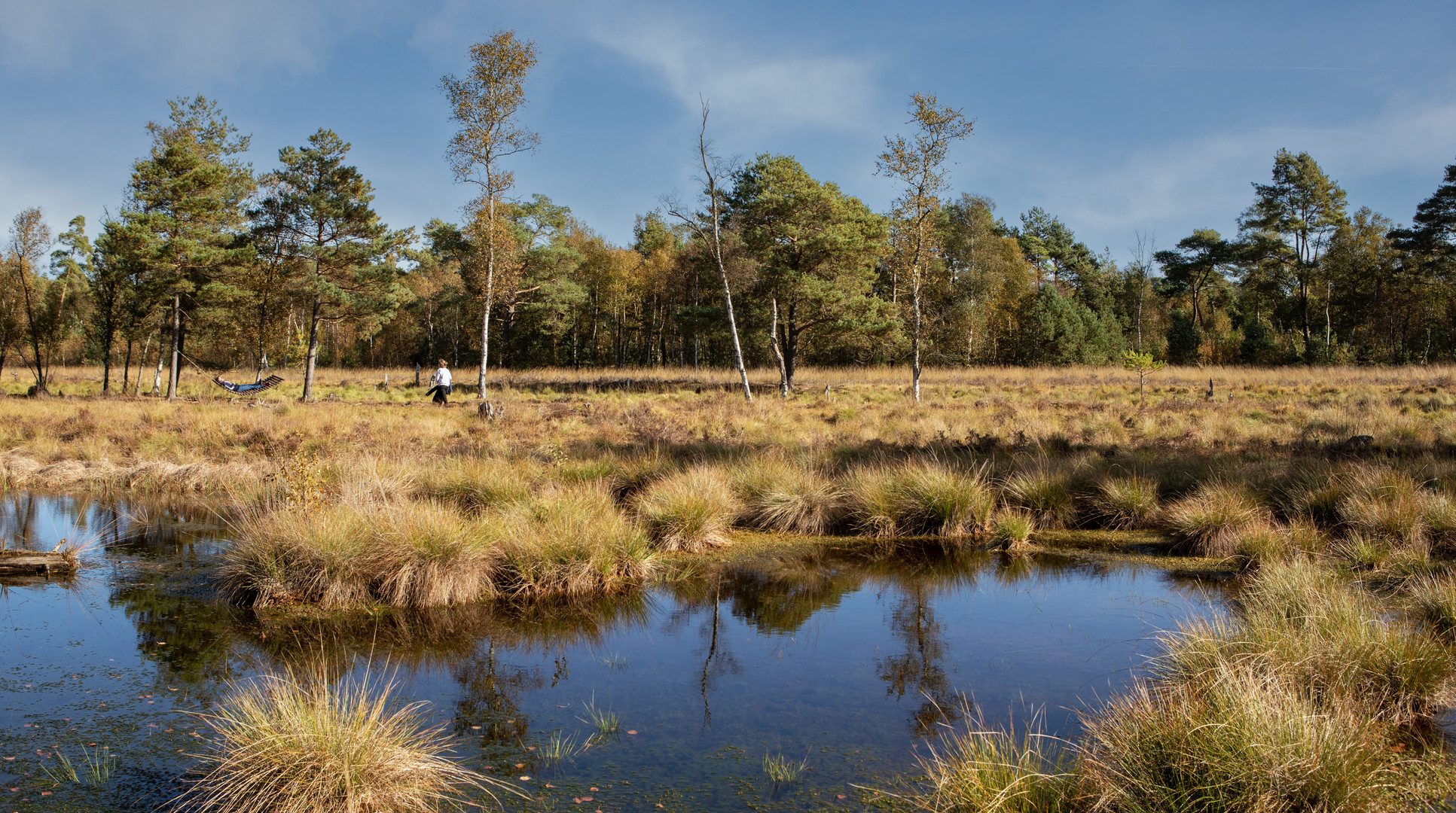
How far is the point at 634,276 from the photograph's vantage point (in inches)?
2254

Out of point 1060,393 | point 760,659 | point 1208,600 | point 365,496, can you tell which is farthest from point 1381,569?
point 1060,393

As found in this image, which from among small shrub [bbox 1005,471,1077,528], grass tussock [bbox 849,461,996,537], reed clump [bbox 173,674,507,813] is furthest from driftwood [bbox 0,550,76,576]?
small shrub [bbox 1005,471,1077,528]

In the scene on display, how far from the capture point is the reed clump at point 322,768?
12.7ft

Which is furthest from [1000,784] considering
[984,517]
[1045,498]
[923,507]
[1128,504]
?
[1128,504]

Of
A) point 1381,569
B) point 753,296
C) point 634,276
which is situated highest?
point 634,276

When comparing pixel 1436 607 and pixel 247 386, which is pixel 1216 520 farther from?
pixel 247 386

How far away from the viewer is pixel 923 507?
1038 centimetres

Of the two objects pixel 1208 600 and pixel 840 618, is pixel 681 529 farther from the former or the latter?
pixel 1208 600

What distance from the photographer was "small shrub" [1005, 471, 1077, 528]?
10.7 metres

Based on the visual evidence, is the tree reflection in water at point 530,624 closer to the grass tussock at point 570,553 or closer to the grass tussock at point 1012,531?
the grass tussock at point 570,553

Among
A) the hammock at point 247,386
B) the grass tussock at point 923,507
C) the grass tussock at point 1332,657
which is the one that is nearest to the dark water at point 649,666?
the grass tussock at point 1332,657

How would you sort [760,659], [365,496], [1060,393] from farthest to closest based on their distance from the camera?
[1060,393]
[365,496]
[760,659]

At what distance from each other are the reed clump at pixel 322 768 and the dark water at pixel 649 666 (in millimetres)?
285

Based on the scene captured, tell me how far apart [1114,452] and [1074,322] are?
118ft
